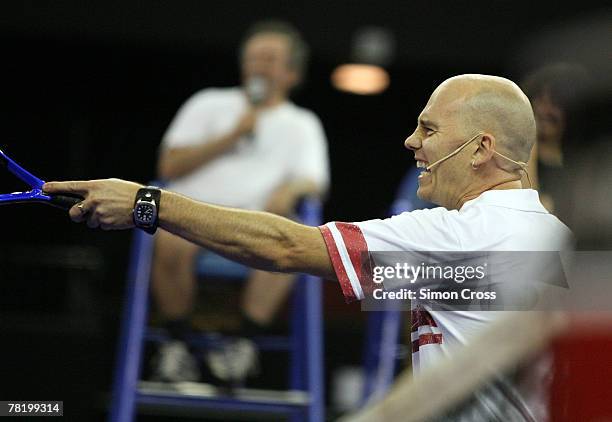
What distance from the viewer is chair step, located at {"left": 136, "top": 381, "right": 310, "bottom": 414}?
396cm

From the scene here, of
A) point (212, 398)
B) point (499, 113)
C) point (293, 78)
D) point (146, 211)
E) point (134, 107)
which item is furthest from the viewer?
point (134, 107)

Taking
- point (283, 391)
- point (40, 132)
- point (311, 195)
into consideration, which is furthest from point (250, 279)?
point (40, 132)

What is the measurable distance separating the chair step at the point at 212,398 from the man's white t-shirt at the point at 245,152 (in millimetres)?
610

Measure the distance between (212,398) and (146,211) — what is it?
67.8 inches

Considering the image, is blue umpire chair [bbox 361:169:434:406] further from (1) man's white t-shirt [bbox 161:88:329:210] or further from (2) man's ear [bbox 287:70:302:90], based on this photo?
(2) man's ear [bbox 287:70:302:90]

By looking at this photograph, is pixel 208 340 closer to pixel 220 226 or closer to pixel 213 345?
pixel 213 345

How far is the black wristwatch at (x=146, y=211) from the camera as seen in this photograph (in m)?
2.35

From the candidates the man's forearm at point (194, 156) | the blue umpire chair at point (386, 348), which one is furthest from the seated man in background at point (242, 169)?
the blue umpire chair at point (386, 348)

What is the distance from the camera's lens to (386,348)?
14.3 ft

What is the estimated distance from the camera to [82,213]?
2.38 metres

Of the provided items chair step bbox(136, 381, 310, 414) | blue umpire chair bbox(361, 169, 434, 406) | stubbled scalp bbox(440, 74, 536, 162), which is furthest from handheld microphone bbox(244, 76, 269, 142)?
stubbled scalp bbox(440, 74, 536, 162)

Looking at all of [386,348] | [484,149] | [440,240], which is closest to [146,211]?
[440,240]

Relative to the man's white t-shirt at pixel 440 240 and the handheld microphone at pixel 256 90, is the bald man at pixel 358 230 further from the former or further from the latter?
the handheld microphone at pixel 256 90

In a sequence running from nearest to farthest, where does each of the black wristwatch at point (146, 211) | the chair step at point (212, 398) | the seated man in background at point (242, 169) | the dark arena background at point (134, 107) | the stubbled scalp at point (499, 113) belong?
the black wristwatch at point (146, 211), the stubbled scalp at point (499, 113), the chair step at point (212, 398), the seated man in background at point (242, 169), the dark arena background at point (134, 107)
